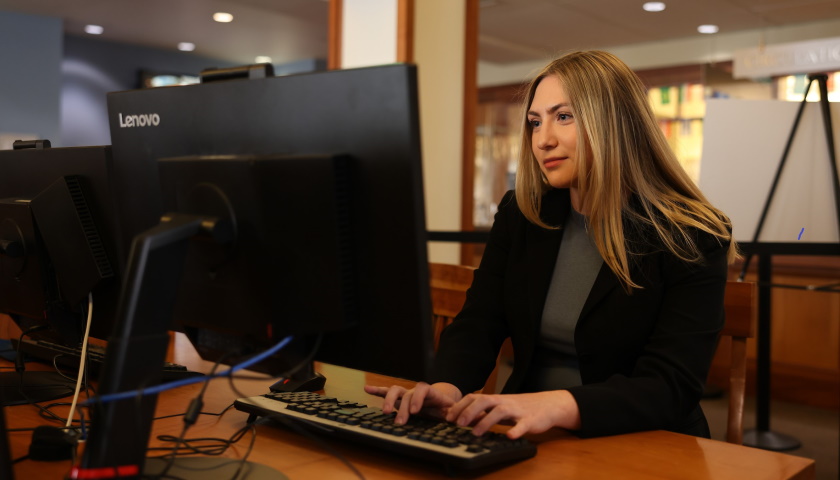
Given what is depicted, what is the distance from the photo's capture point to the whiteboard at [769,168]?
3.01m

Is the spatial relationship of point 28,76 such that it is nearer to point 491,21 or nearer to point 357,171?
point 491,21

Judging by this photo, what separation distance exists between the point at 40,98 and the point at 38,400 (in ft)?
15.3

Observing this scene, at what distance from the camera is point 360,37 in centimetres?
357

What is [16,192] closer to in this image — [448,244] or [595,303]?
[595,303]

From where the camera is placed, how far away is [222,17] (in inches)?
246

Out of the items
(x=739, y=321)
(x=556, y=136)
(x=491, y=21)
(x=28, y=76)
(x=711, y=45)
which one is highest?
(x=491, y=21)

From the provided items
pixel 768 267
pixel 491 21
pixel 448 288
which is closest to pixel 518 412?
pixel 448 288

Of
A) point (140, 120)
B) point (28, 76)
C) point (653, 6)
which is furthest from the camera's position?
point (653, 6)

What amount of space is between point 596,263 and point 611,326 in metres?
0.15

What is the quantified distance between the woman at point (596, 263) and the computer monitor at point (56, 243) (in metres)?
0.54

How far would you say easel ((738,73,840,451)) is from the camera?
2.91 meters

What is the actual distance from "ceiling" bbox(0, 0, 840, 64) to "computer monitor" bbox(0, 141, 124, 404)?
420 cm

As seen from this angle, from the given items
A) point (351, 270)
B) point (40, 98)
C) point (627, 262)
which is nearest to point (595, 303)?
point (627, 262)

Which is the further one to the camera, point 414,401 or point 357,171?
point 414,401
